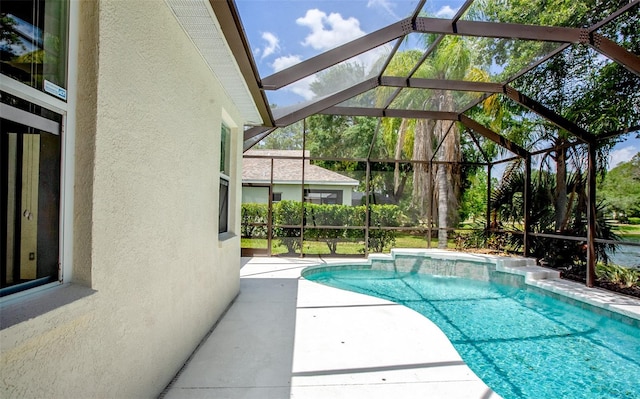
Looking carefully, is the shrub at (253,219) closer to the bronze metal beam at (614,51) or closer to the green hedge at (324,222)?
the green hedge at (324,222)

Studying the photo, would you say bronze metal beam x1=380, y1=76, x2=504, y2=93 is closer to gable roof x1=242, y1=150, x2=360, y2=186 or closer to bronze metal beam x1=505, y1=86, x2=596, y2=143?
bronze metal beam x1=505, y1=86, x2=596, y2=143

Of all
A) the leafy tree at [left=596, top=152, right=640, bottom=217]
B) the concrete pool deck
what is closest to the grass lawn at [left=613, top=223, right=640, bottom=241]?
the leafy tree at [left=596, top=152, right=640, bottom=217]

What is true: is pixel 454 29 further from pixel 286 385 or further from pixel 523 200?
pixel 523 200

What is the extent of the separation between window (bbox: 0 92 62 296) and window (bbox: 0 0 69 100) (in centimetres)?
12

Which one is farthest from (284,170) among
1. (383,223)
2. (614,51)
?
(614,51)

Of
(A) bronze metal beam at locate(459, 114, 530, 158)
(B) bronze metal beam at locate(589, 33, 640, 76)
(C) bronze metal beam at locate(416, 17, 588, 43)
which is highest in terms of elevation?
(C) bronze metal beam at locate(416, 17, 588, 43)

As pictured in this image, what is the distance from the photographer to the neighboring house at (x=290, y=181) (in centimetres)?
967

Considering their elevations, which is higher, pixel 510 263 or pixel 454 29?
pixel 454 29

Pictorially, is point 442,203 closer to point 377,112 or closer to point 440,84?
point 377,112

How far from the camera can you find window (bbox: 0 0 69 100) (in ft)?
4.09

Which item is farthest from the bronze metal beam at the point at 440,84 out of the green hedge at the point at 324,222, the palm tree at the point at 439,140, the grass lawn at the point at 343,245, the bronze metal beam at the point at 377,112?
the grass lawn at the point at 343,245

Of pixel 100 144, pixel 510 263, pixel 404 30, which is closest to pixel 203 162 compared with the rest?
pixel 100 144

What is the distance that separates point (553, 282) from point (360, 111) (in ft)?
19.3

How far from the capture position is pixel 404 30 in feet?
15.5
